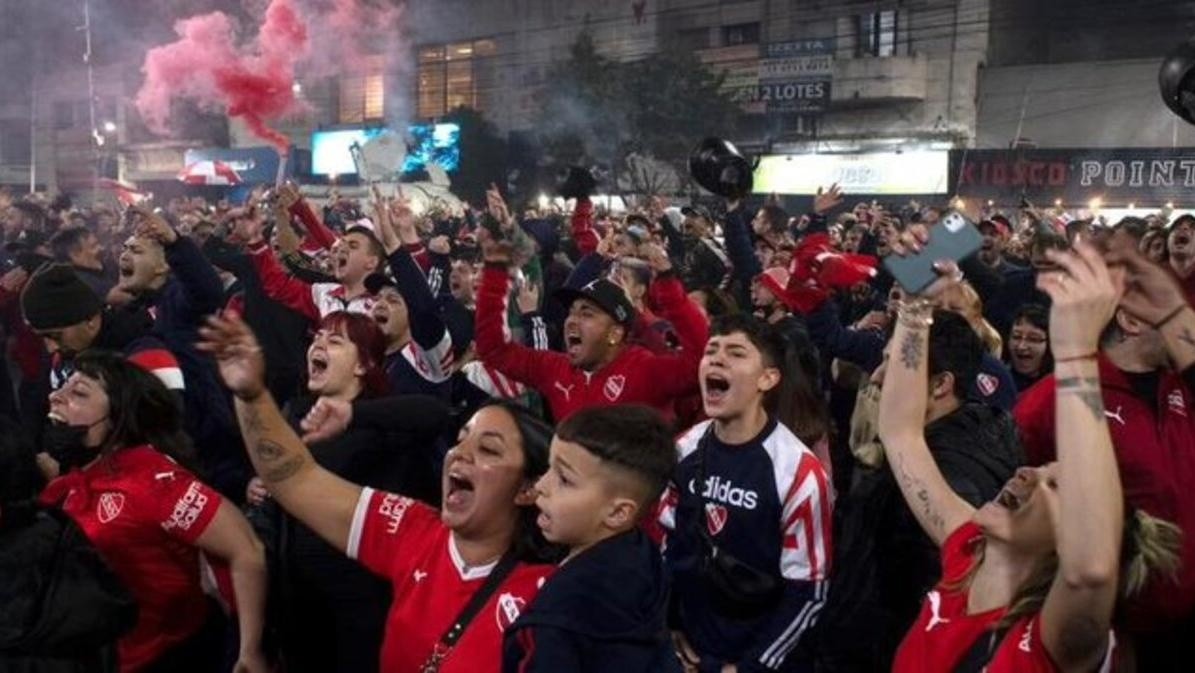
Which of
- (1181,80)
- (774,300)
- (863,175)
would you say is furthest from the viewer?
(863,175)

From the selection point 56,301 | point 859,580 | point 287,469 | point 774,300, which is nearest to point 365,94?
point 774,300

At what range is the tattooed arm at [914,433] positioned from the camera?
11.7ft

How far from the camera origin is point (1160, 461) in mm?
3822

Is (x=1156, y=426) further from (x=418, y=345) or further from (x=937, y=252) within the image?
(x=418, y=345)

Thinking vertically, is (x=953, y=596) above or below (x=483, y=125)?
below

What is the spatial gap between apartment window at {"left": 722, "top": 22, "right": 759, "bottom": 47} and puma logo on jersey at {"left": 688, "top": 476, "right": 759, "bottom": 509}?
123 ft

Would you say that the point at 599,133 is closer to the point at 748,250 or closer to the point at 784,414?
the point at 748,250

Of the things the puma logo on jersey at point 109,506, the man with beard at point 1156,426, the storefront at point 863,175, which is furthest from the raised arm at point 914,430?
the storefront at point 863,175

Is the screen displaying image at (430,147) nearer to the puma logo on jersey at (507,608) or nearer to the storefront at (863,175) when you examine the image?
the storefront at (863,175)

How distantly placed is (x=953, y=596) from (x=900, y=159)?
30.8m

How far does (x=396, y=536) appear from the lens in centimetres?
349

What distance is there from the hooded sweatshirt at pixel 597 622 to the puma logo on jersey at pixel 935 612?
69cm

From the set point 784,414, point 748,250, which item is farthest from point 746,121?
point 784,414

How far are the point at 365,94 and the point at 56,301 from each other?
49.8 metres
